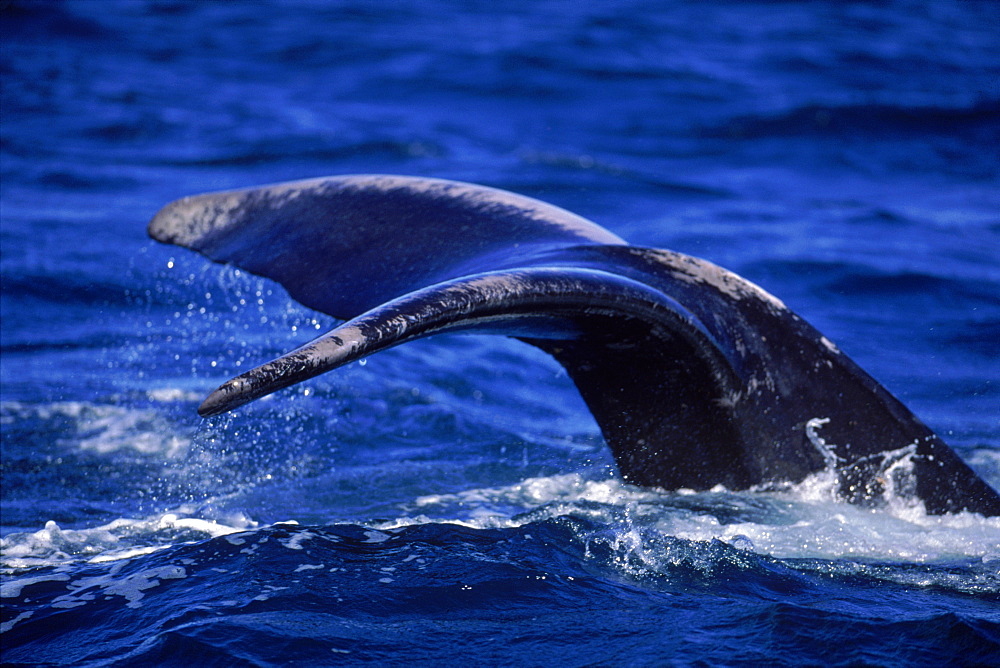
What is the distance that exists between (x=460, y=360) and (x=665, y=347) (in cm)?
368

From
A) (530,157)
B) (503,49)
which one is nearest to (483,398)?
(530,157)

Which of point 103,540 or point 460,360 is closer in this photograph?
point 103,540

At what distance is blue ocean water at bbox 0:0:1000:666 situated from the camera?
337cm

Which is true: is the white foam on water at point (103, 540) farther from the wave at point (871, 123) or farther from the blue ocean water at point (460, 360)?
the wave at point (871, 123)

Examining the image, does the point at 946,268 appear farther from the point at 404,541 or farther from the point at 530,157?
the point at 404,541

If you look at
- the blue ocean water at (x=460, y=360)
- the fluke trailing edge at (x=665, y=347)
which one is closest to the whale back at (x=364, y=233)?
the fluke trailing edge at (x=665, y=347)

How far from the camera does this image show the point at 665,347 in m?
3.46

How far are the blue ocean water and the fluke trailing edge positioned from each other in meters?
0.15

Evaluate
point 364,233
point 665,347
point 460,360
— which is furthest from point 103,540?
point 460,360

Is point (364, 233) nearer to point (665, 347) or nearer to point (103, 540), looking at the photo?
point (665, 347)

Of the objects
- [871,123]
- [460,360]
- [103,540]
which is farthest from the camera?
[871,123]

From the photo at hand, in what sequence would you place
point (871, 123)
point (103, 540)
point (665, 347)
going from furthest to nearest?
point (871, 123), point (103, 540), point (665, 347)

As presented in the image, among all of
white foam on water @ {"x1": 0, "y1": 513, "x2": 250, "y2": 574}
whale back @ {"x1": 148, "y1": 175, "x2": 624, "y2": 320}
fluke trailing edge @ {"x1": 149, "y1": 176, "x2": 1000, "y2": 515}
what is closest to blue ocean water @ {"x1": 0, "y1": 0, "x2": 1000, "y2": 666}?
white foam on water @ {"x1": 0, "y1": 513, "x2": 250, "y2": 574}

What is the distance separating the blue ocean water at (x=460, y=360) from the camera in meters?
3.37
